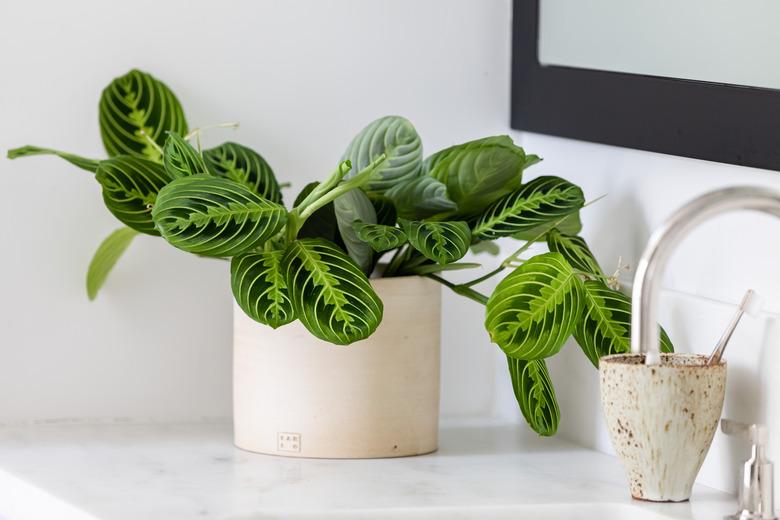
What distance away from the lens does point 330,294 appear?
38.6 inches

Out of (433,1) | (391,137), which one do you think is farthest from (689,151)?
(433,1)

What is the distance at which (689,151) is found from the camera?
3.43 feet

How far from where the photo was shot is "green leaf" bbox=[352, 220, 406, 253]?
1.00 metres

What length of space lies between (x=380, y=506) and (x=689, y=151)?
15.4 inches

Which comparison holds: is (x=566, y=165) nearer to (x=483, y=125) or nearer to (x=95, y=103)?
(x=483, y=125)

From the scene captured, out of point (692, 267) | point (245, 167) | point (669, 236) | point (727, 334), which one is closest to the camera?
point (669, 236)

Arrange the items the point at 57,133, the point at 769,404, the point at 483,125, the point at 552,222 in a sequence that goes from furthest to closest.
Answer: the point at 483,125, the point at 57,133, the point at 552,222, the point at 769,404

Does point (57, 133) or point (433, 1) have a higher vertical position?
point (433, 1)

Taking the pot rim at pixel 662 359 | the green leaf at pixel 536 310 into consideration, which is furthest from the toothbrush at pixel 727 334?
the green leaf at pixel 536 310

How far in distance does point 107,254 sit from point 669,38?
21.8 inches

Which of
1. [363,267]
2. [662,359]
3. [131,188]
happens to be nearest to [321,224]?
[363,267]

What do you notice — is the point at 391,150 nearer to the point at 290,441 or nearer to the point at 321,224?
the point at 321,224

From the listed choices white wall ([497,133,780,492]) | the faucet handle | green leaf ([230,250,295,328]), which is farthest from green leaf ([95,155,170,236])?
the faucet handle

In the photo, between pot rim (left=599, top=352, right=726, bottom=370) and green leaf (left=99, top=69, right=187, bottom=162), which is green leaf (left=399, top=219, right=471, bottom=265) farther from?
green leaf (left=99, top=69, right=187, bottom=162)
